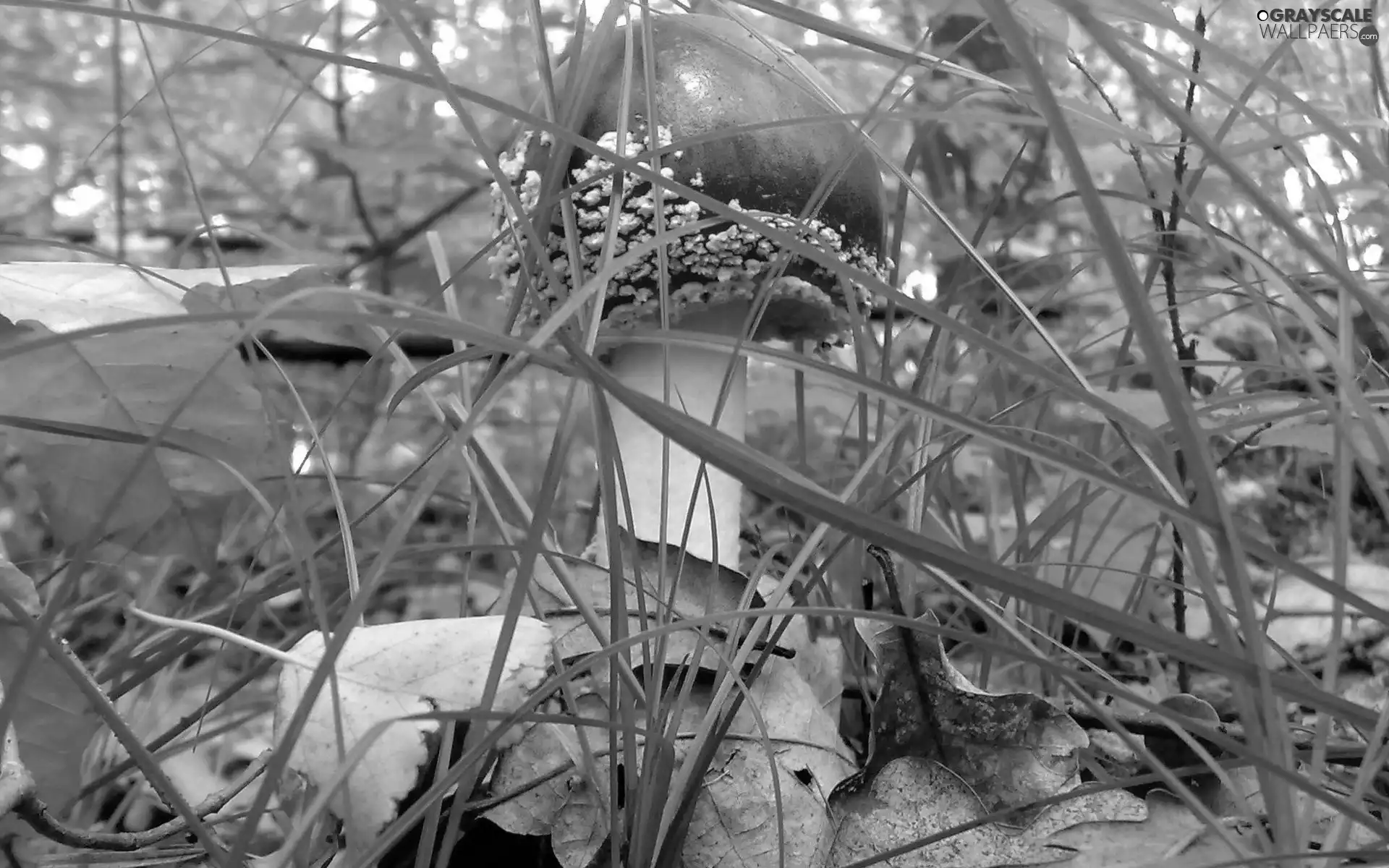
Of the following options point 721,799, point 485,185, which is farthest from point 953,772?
point 485,185

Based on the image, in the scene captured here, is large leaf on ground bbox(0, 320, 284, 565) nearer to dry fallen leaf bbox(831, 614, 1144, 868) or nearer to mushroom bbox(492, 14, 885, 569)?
mushroom bbox(492, 14, 885, 569)

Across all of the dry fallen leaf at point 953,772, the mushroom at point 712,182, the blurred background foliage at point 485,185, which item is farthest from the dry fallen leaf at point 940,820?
the blurred background foliage at point 485,185

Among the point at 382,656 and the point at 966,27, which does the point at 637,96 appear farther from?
the point at 966,27

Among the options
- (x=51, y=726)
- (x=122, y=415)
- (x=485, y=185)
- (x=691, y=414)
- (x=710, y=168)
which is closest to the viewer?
(x=51, y=726)

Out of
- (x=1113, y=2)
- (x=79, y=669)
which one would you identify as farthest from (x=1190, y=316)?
(x=79, y=669)

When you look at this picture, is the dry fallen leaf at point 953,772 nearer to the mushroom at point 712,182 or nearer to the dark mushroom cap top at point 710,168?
the mushroom at point 712,182

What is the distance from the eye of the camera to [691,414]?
1.50m

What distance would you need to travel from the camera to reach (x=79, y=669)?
0.61 m

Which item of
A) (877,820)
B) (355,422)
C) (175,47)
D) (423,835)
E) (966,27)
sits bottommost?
(355,422)

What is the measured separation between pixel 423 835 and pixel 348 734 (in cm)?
11

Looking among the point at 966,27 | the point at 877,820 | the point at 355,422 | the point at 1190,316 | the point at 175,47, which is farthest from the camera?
the point at 355,422

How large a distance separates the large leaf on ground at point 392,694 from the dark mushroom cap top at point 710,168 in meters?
0.68

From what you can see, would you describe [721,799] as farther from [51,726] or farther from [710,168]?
[710,168]

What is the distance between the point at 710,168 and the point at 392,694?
87 cm
